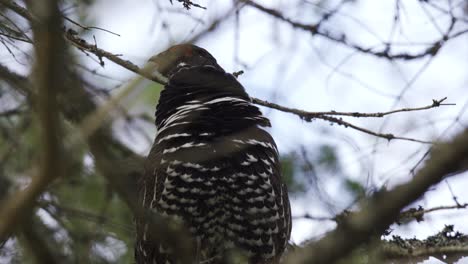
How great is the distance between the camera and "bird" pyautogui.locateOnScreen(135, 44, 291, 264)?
146 inches

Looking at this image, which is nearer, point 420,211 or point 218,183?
point 420,211

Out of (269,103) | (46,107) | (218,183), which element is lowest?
(46,107)

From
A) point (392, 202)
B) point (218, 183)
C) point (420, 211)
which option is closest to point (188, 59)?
point (218, 183)

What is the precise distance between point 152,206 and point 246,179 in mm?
543

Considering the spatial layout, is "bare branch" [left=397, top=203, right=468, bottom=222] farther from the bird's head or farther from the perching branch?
the bird's head

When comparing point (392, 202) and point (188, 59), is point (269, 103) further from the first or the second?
point (392, 202)

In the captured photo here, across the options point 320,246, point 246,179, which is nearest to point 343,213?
point 320,246

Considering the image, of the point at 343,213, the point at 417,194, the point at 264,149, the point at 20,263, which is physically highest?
the point at 264,149

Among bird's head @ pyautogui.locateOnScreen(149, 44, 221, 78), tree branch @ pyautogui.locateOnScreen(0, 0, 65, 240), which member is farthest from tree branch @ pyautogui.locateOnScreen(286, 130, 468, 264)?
bird's head @ pyautogui.locateOnScreen(149, 44, 221, 78)

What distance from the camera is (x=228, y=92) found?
4.20m

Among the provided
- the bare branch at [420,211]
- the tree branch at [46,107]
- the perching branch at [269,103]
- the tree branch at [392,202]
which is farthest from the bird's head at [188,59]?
the tree branch at [392,202]

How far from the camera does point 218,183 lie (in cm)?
373

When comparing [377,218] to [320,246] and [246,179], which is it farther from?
[246,179]

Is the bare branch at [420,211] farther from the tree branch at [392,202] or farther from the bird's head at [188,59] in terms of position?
the bird's head at [188,59]
